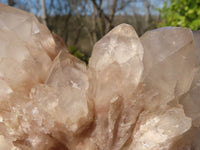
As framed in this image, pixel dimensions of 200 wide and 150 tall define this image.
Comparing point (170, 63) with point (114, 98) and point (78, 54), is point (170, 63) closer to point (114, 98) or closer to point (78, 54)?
point (114, 98)

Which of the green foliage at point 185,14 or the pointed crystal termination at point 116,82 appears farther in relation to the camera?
the green foliage at point 185,14

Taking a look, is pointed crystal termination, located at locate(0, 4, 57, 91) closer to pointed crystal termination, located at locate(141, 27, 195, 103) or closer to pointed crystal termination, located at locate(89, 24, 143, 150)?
pointed crystal termination, located at locate(89, 24, 143, 150)

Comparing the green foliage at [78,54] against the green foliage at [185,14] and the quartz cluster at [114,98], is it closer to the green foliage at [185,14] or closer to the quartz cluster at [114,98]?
the green foliage at [185,14]

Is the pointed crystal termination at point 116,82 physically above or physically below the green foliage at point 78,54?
above

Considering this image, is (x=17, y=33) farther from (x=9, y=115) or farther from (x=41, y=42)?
(x=9, y=115)

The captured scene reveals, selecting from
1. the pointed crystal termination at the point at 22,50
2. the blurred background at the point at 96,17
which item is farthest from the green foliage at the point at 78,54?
the pointed crystal termination at the point at 22,50

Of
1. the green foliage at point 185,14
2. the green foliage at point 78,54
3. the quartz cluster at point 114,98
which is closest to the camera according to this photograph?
the quartz cluster at point 114,98

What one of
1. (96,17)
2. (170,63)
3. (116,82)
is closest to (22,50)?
(116,82)

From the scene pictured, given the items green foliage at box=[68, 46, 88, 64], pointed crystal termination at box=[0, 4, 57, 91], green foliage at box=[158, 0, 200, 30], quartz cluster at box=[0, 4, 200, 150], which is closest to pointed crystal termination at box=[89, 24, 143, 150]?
quartz cluster at box=[0, 4, 200, 150]

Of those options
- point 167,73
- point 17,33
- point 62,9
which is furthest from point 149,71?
point 62,9
